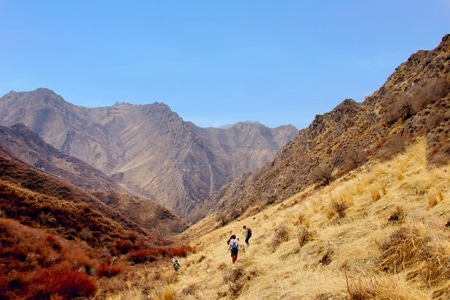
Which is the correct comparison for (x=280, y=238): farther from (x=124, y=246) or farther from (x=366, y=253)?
(x=124, y=246)

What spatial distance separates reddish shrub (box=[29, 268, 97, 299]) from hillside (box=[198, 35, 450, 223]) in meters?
14.3

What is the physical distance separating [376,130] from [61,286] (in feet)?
149

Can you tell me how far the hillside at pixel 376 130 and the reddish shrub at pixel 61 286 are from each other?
46.8 feet

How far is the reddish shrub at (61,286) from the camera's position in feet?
42.6

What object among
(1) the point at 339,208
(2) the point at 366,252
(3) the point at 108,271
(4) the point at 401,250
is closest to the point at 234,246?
(1) the point at 339,208

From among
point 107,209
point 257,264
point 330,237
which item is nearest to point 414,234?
point 330,237

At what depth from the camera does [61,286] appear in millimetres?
13562

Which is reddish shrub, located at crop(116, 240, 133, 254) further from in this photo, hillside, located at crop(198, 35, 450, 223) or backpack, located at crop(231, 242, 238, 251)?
hillside, located at crop(198, 35, 450, 223)

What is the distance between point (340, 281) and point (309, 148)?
7333cm

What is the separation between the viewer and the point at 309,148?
2990 inches

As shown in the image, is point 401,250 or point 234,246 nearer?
point 401,250

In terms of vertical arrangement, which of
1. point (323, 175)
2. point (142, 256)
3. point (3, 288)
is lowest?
point (142, 256)

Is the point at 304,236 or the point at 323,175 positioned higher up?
the point at 323,175

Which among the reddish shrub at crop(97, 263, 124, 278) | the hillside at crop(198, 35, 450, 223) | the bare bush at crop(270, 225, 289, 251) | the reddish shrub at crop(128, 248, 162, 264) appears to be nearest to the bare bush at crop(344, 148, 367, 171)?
the hillside at crop(198, 35, 450, 223)
